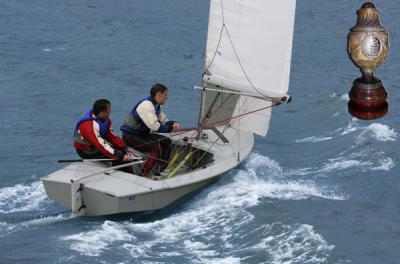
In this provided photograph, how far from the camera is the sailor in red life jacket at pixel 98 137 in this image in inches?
567

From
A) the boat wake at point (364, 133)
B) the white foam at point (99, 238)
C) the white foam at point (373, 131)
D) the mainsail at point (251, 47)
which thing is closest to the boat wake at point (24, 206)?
the white foam at point (99, 238)

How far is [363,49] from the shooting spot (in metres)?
5.23

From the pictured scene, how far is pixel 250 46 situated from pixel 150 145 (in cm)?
279

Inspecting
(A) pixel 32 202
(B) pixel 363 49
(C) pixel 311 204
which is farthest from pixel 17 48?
(B) pixel 363 49

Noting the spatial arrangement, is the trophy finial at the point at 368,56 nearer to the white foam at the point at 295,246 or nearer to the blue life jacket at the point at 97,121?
the white foam at the point at 295,246

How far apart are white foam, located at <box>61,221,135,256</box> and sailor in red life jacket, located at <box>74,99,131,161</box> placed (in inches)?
49.9

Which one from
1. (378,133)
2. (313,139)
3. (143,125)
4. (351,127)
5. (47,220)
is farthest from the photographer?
(351,127)

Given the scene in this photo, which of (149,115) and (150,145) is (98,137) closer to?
(149,115)

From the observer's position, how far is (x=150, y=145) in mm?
15742

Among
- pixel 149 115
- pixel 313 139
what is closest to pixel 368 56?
pixel 149 115

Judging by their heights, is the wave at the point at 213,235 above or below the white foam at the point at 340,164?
below

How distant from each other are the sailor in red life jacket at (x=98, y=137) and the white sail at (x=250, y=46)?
235 cm

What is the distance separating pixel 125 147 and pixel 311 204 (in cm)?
391

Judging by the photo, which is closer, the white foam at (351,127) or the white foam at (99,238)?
the white foam at (99,238)
